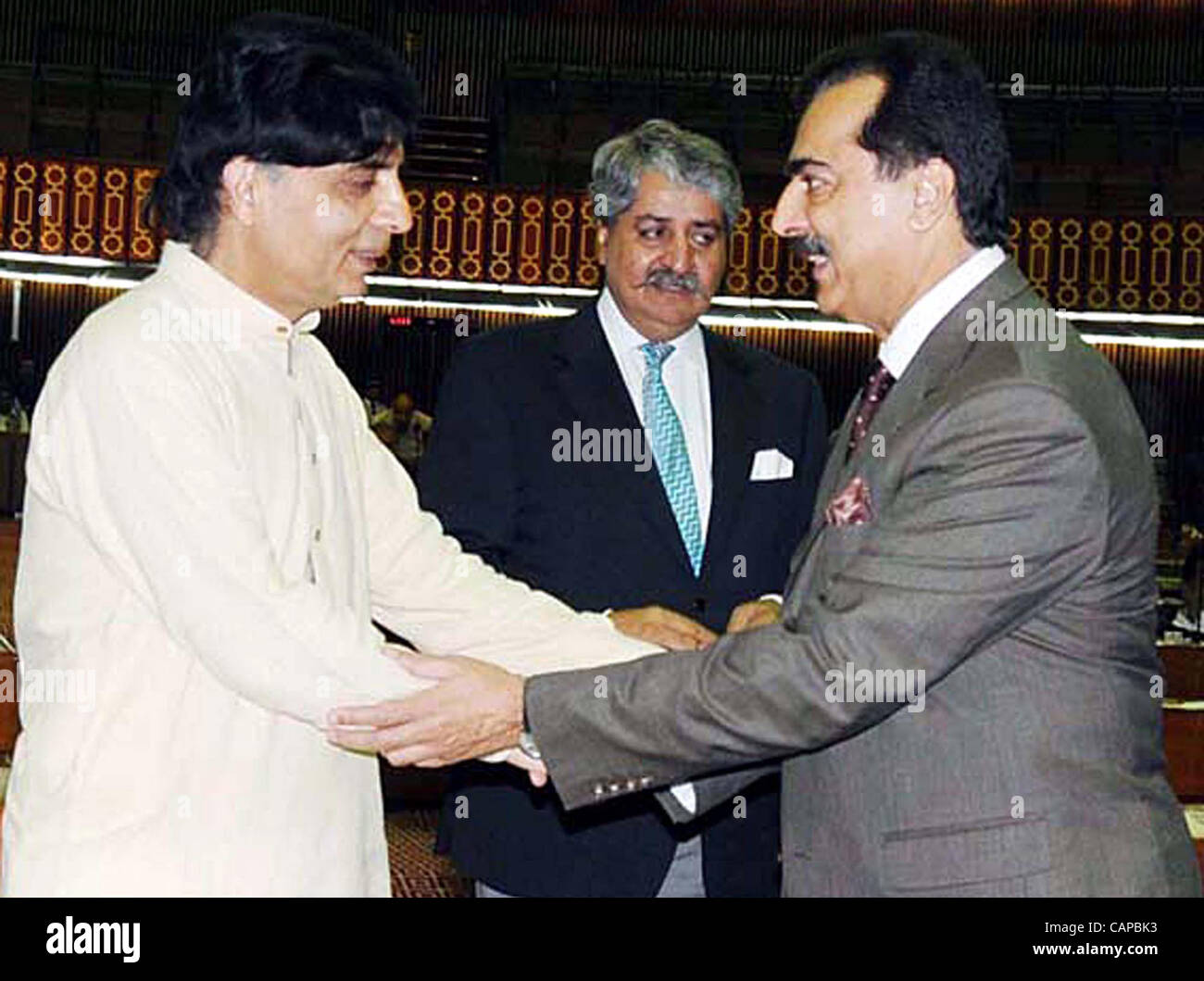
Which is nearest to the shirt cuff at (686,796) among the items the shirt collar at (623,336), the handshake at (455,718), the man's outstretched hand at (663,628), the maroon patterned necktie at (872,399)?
the handshake at (455,718)

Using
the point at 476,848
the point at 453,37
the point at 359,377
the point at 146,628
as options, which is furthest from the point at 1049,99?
the point at 146,628

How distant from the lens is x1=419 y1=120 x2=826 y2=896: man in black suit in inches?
128

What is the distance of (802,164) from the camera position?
2668 millimetres

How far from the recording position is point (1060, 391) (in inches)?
90.7

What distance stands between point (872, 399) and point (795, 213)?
0.93 ft

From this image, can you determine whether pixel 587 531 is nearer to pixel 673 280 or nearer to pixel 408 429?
pixel 673 280

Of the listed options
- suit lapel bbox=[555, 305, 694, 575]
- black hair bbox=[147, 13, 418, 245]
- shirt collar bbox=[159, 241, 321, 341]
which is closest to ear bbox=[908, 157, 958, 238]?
black hair bbox=[147, 13, 418, 245]

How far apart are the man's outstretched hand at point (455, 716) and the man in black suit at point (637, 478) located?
1.50 ft

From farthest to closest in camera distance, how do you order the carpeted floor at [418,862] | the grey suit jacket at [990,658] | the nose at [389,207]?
1. the carpeted floor at [418,862]
2. the nose at [389,207]
3. the grey suit jacket at [990,658]

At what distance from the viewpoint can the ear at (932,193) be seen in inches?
99.3

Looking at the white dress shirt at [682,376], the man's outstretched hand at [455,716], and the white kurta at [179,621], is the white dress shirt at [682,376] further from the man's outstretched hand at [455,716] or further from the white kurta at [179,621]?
the white kurta at [179,621]

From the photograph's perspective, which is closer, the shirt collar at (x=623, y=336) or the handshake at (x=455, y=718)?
the handshake at (x=455, y=718)
